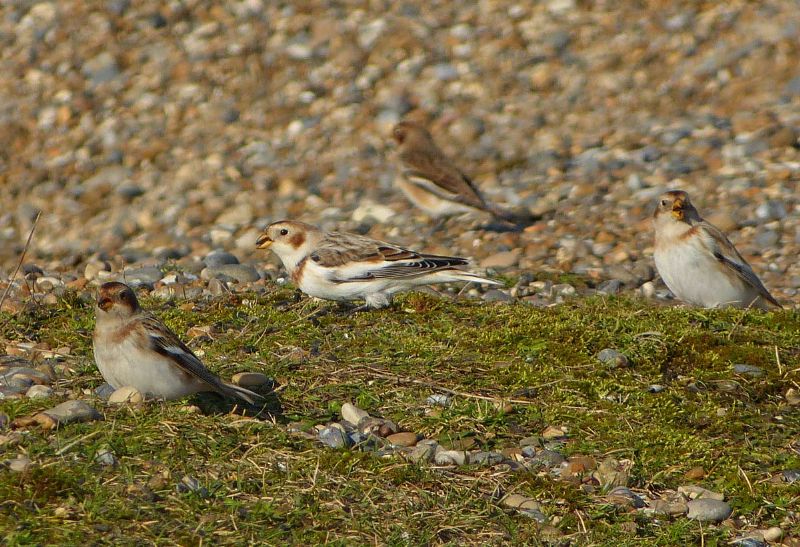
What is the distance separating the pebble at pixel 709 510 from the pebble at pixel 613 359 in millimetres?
1322

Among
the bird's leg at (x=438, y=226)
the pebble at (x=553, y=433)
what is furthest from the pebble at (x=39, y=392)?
the bird's leg at (x=438, y=226)

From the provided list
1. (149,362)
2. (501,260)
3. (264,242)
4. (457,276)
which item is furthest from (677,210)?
(149,362)

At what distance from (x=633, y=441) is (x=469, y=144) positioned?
8260 millimetres

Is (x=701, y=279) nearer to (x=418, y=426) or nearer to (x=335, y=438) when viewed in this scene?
(x=418, y=426)

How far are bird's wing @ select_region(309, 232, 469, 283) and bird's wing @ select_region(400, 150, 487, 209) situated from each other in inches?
122

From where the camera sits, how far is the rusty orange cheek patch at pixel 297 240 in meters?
7.74

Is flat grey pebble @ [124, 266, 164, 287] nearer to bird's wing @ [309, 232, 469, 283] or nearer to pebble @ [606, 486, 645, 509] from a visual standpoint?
bird's wing @ [309, 232, 469, 283]

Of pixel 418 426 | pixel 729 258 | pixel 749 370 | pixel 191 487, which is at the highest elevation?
pixel 191 487

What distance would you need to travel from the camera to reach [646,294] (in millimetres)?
8688

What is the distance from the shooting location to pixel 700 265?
7.67m

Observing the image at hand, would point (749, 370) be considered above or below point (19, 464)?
below

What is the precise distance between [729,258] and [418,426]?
330 cm

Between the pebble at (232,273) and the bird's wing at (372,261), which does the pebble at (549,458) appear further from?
the pebble at (232,273)

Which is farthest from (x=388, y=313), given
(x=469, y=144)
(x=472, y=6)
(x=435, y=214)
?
(x=472, y=6)
